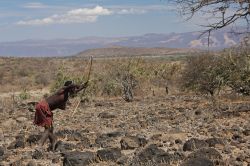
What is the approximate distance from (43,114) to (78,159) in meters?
2.38

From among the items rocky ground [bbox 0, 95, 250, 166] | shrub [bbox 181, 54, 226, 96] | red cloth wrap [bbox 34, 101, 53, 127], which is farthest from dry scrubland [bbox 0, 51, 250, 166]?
red cloth wrap [bbox 34, 101, 53, 127]

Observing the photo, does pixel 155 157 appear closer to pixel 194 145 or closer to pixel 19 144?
pixel 194 145

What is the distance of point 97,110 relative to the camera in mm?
24688

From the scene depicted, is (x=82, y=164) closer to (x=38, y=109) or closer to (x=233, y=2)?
(x=38, y=109)

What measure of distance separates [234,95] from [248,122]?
9.08 m

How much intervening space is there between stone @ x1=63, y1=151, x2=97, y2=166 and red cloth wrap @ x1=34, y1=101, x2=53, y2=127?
1.90m

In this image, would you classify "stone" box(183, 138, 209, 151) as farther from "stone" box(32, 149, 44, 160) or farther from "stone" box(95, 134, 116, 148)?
"stone" box(32, 149, 44, 160)

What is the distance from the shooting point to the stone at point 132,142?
41.7ft

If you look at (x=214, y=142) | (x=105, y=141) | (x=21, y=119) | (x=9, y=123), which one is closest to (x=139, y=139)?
(x=105, y=141)

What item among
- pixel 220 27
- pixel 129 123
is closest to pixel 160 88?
pixel 129 123

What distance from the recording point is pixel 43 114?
13.0 metres

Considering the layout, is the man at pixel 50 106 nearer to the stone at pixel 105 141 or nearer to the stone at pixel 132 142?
the stone at pixel 105 141

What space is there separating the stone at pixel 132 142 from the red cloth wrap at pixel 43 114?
1.80 metres

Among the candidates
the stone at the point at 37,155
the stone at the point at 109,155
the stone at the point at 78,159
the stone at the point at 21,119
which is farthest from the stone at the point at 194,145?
the stone at the point at 21,119
